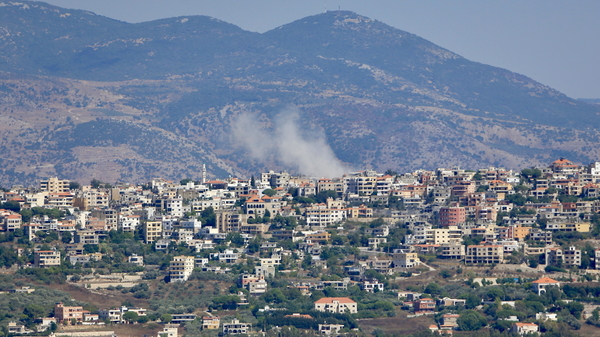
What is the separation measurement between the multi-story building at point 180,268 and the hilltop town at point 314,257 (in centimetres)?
11

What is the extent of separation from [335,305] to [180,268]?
1294 centimetres

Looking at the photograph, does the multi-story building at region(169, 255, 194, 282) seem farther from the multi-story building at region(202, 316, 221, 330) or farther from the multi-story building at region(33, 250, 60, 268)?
the multi-story building at region(202, 316, 221, 330)

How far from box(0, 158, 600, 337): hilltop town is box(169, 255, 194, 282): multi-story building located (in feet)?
0.36

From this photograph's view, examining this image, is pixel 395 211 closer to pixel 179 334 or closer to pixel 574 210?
pixel 574 210

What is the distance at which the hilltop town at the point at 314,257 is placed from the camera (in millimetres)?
95500

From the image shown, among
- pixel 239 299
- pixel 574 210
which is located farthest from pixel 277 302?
pixel 574 210

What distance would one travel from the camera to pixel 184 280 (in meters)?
106

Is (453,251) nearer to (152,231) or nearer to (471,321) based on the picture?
(471,321)

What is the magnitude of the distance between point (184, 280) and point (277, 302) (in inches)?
321

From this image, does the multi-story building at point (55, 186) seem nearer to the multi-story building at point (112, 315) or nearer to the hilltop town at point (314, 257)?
the hilltop town at point (314, 257)

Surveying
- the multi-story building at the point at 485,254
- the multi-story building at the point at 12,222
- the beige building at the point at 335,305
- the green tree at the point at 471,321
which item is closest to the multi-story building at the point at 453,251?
the multi-story building at the point at 485,254

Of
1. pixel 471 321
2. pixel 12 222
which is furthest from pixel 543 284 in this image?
pixel 12 222

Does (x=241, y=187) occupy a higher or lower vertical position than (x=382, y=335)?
higher

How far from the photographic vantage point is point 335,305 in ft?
323
